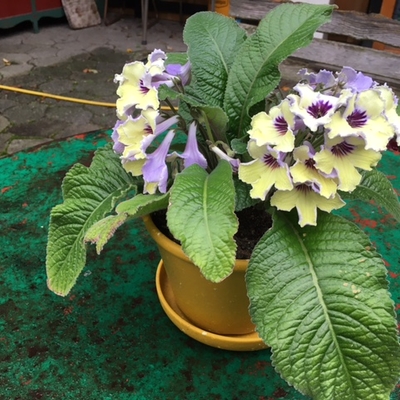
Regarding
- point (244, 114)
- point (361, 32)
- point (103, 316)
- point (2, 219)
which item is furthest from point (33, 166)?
point (361, 32)

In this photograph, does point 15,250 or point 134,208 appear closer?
point 134,208

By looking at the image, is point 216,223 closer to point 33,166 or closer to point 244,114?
point 244,114

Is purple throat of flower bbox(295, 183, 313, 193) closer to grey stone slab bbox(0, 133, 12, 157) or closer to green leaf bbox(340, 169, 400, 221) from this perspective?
green leaf bbox(340, 169, 400, 221)

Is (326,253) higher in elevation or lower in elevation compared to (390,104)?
lower

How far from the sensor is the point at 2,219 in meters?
1.22

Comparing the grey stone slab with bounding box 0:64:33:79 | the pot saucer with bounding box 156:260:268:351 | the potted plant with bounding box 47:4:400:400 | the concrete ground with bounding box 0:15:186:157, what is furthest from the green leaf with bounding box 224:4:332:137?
the grey stone slab with bounding box 0:64:33:79

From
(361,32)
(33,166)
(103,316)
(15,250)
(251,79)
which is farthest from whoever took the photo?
(361,32)

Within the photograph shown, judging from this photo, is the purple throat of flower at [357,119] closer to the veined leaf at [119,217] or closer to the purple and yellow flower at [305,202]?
the purple and yellow flower at [305,202]

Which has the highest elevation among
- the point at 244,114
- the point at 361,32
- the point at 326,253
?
the point at 244,114

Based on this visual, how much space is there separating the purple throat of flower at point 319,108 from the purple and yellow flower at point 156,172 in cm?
23

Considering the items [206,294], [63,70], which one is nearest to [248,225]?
[206,294]

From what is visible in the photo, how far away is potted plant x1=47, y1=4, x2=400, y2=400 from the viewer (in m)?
0.65

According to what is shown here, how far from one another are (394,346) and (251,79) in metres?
0.45

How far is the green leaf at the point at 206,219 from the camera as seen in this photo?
636 millimetres
